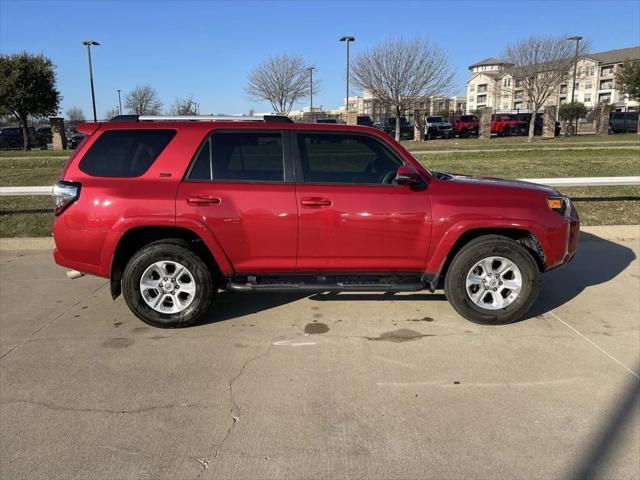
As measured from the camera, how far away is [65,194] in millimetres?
4312

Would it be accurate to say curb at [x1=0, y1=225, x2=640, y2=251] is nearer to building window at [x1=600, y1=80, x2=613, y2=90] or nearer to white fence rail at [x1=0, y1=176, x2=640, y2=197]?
white fence rail at [x1=0, y1=176, x2=640, y2=197]

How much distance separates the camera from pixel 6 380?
358 cm

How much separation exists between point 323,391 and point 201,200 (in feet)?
6.21

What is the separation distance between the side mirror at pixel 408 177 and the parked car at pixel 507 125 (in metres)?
A: 38.1

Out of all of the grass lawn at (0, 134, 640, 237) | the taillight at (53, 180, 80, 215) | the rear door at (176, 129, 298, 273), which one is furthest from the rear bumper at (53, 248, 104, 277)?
the grass lawn at (0, 134, 640, 237)

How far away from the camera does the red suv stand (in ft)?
14.1

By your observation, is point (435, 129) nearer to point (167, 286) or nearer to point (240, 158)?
point (240, 158)

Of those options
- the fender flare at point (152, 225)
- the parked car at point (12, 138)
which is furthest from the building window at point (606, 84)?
the fender flare at point (152, 225)

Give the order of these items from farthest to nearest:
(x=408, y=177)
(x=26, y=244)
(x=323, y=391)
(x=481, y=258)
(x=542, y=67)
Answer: (x=542, y=67), (x=26, y=244), (x=481, y=258), (x=408, y=177), (x=323, y=391)

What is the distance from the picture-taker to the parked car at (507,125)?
1550 inches

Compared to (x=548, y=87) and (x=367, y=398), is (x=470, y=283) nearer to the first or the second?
(x=367, y=398)

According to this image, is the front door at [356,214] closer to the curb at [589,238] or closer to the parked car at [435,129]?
the curb at [589,238]

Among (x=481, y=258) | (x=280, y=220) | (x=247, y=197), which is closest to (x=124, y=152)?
(x=247, y=197)

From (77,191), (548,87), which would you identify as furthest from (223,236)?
(548,87)
